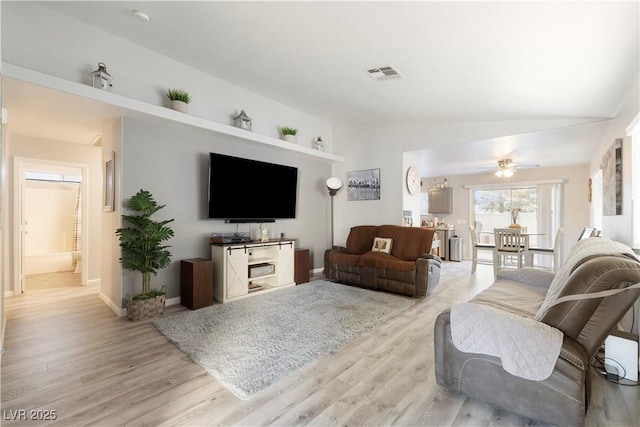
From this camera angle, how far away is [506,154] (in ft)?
17.4

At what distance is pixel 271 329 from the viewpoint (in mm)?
2902

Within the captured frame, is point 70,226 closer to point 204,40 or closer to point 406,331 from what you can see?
point 204,40

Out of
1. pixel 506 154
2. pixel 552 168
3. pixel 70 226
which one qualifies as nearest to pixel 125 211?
pixel 70 226

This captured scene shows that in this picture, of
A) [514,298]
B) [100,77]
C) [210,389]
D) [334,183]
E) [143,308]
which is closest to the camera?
[210,389]

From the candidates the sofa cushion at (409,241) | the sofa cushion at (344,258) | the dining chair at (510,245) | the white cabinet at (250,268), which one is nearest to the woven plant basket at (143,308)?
the white cabinet at (250,268)

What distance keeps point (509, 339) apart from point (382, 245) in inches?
127

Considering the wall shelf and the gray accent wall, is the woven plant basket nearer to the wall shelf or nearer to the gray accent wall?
the gray accent wall

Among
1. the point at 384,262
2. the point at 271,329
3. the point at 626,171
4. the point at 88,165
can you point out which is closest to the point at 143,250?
the point at 271,329

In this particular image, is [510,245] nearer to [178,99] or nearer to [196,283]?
[196,283]

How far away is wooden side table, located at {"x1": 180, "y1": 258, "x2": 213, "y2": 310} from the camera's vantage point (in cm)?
349

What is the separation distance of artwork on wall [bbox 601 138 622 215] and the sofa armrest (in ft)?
3.41

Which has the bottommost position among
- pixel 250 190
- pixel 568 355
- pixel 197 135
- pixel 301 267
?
pixel 301 267

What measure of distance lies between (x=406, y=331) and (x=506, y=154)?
13.6 ft

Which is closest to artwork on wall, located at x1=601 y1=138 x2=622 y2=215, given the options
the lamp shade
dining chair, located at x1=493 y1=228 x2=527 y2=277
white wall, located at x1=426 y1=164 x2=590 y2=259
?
dining chair, located at x1=493 y1=228 x2=527 y2=277
